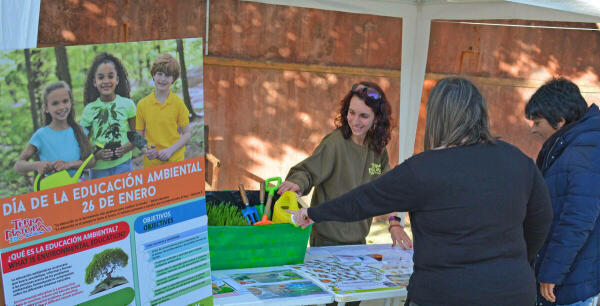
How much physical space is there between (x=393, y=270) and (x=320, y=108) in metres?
3.34

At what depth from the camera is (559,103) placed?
226cm

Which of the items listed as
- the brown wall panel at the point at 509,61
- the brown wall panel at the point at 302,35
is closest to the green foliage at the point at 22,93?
the brown wall panel at the point at 302,35

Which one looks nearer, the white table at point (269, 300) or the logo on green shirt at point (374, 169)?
the white table at point (269, 300)

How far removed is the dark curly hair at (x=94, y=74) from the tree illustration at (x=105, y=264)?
39cm

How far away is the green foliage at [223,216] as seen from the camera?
2242mm

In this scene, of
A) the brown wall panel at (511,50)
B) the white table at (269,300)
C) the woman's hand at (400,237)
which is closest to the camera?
the white table at (269,300)

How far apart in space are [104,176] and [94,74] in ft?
0.83

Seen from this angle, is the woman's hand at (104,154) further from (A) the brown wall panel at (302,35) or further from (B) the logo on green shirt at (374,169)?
(A) the brown wall panel at (302,35)

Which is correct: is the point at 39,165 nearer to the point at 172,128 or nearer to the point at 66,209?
the point at 66,209

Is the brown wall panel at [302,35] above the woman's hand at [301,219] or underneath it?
above

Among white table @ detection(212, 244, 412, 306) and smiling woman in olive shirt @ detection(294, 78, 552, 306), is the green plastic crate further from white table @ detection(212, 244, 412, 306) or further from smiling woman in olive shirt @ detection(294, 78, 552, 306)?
smiling woman in olive shirt @ detection(294, 78, 552, 306)

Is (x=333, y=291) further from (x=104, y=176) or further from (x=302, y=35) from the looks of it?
(x=302, y=35)

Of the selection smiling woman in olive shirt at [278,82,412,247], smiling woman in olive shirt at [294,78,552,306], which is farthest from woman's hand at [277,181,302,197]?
smiling woman in olive shirt at [294,78,552,306]

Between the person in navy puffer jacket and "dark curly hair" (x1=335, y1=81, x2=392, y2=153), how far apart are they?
2.14 ft
